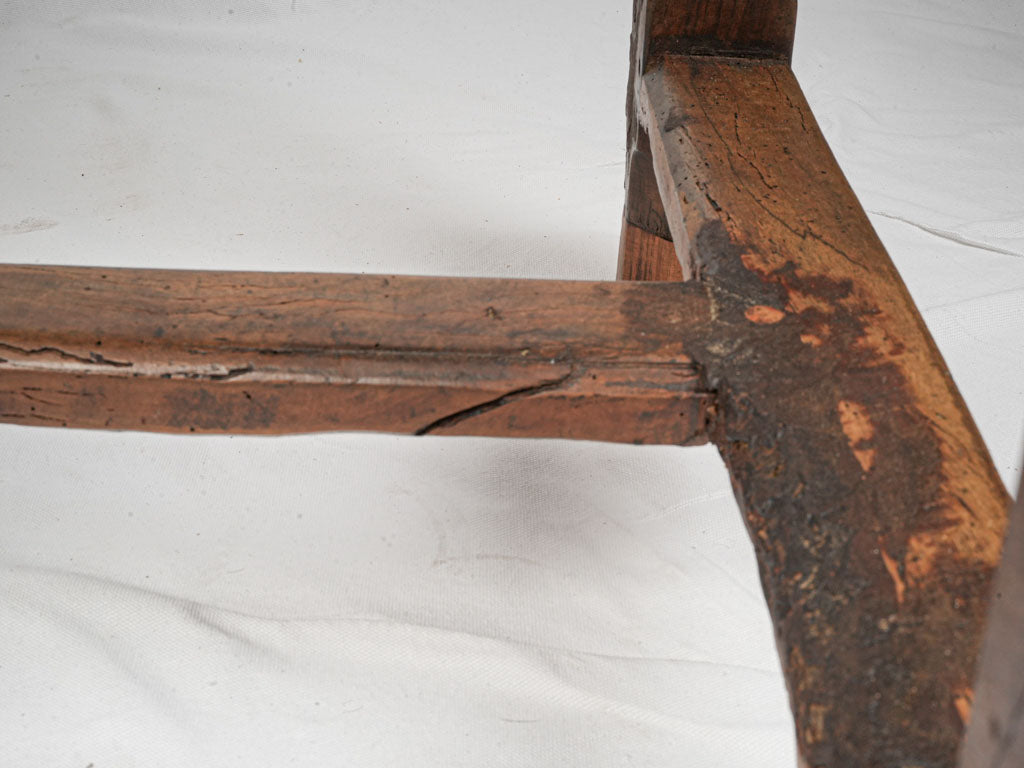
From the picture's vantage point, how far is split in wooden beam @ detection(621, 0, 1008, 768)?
0.64 m

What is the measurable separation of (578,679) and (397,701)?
198 mm

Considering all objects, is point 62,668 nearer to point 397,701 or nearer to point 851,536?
point 397,701

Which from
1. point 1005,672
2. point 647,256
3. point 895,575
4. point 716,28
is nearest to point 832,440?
point 895,575

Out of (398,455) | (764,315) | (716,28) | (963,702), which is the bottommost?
(398,455)

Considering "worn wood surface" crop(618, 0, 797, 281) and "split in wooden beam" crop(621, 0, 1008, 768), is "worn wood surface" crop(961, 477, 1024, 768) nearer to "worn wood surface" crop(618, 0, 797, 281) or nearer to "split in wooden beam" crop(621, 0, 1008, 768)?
"split in wooden beam" crop(621, 0, 1008, 768)

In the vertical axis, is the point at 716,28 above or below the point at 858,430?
above

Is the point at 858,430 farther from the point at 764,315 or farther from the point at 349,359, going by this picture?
the point at 349,359

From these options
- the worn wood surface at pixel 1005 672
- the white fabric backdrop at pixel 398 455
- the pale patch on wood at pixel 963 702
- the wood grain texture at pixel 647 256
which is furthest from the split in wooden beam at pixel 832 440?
the white fabric backdrop at pixel 398 455

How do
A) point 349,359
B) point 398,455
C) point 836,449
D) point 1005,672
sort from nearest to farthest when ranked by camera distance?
1. point 1005,672
2. point 836,449
3. point 349,359
4. point 398,455

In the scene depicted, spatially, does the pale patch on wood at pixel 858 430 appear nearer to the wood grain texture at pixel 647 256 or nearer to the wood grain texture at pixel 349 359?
the wood grain texture at pixel 349 359

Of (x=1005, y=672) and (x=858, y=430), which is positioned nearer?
(x=1005, y=672)

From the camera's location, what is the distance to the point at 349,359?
893 mm

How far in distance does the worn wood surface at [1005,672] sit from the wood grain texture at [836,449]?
151 millimetres

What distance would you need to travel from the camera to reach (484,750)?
1.15 m
